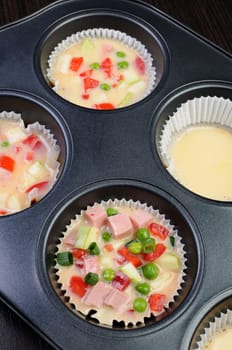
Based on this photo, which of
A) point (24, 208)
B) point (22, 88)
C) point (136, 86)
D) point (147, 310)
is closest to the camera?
point (147, 310)

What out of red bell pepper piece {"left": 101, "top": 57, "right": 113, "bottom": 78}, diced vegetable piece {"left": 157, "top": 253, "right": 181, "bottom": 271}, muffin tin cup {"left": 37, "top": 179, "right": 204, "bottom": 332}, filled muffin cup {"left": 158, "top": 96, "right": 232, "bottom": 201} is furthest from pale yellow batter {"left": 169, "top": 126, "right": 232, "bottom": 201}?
red bell pepper piece {"left": 101, "top": 57, "right": 113, "bottom": 78}

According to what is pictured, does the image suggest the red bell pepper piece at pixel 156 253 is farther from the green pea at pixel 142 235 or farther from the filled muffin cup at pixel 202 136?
the filled muffin cup at pixel 202 136

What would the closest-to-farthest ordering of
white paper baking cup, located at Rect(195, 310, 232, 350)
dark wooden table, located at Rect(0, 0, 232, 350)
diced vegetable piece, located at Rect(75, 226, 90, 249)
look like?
white paper baking cup, located at Rect(195, 310, 232, 350)
diced vegetable piece, located at Rect(75, 226, 90, 249)
dark wooden table, located at Rect(0, 0, 232, 350)

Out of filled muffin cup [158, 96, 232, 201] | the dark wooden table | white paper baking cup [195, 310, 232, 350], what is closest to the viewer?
white paper baking cup [195, 310, 232, 350]

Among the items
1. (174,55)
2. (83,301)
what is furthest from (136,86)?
(83,301)

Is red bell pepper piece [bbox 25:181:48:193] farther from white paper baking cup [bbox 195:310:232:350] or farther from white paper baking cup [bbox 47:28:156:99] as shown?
white paper baking cup [bbox 195:310:232:350]

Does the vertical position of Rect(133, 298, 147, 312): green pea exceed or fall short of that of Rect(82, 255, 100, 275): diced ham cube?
it falls short

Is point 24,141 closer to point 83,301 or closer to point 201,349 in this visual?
point 83,301

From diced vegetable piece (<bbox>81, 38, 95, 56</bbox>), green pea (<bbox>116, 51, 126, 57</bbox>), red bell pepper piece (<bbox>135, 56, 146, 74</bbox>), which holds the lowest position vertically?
red bell pepper piece (<bbox>135, 56, 146, 74</bbox>)
